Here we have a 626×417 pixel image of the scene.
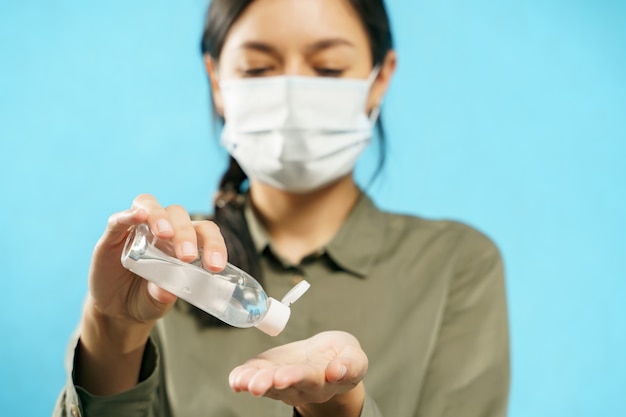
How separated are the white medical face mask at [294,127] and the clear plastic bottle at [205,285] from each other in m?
0.42

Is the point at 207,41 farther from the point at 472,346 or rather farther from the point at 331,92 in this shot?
the point at 472,346

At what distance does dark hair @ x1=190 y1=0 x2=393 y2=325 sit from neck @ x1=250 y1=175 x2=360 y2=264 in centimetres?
5

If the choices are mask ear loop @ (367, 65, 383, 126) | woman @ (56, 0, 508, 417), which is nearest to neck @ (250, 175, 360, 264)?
woman @ (56, 0, 508, 417)

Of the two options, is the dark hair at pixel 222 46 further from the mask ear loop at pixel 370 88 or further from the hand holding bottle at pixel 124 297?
the hand holding bottle at pixel 124 297

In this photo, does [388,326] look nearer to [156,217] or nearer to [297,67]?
[297,67]

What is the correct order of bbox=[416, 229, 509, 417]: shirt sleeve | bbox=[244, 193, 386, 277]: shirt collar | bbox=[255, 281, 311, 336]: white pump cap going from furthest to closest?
bbox=[244, 193, 386, 277]: shirt collar, bbox=[416, 229, 509, 417]: shirt sleeve, bbox=[255, 281, 311, 336]: white pump cap

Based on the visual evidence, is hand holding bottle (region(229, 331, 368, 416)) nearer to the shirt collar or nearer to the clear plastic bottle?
the clear plastic bottle

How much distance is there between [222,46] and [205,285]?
1.84ft

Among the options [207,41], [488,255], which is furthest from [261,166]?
[488,255]

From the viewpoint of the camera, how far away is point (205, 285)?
2.44ft

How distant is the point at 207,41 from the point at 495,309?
2.07 feet

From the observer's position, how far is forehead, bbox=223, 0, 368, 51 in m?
1.11

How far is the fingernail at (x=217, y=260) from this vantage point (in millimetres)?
719

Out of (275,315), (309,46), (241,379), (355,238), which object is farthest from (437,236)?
(241,379)
